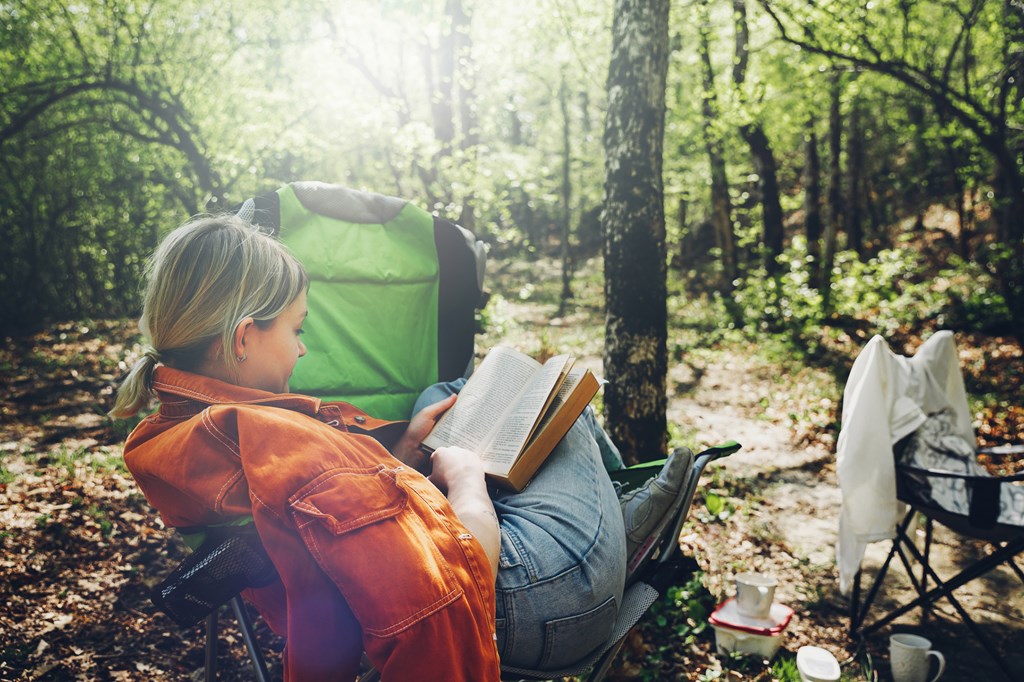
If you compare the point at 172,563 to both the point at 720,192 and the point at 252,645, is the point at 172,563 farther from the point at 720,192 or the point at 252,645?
the point at 720,192

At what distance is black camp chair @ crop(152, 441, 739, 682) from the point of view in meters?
1.28

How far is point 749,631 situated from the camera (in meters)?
2.52

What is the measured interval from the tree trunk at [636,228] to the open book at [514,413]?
133 centimetres

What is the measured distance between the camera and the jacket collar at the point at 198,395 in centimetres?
135

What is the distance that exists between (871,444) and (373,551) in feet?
6.57

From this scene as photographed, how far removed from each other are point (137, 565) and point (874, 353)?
3.44m

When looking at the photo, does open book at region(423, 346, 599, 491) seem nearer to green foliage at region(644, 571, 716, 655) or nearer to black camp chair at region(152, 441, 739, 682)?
black camp chair at region(152, 441, 739, 682)

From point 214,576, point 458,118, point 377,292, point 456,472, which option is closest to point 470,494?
point 456,472

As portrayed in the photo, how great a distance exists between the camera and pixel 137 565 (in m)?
3.23

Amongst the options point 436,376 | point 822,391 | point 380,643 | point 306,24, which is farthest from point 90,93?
point 380,643

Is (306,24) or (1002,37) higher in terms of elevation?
(306,24)

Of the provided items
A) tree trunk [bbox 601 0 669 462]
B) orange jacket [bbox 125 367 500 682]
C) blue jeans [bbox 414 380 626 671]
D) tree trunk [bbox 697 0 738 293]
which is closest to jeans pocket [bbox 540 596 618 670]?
blue jeans [bbox 414 380 626 671]

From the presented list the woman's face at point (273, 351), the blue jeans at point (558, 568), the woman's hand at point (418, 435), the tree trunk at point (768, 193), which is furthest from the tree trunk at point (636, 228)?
the tree trunk at point (768, 193)

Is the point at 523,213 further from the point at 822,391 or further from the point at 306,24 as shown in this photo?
the point at 822,391
